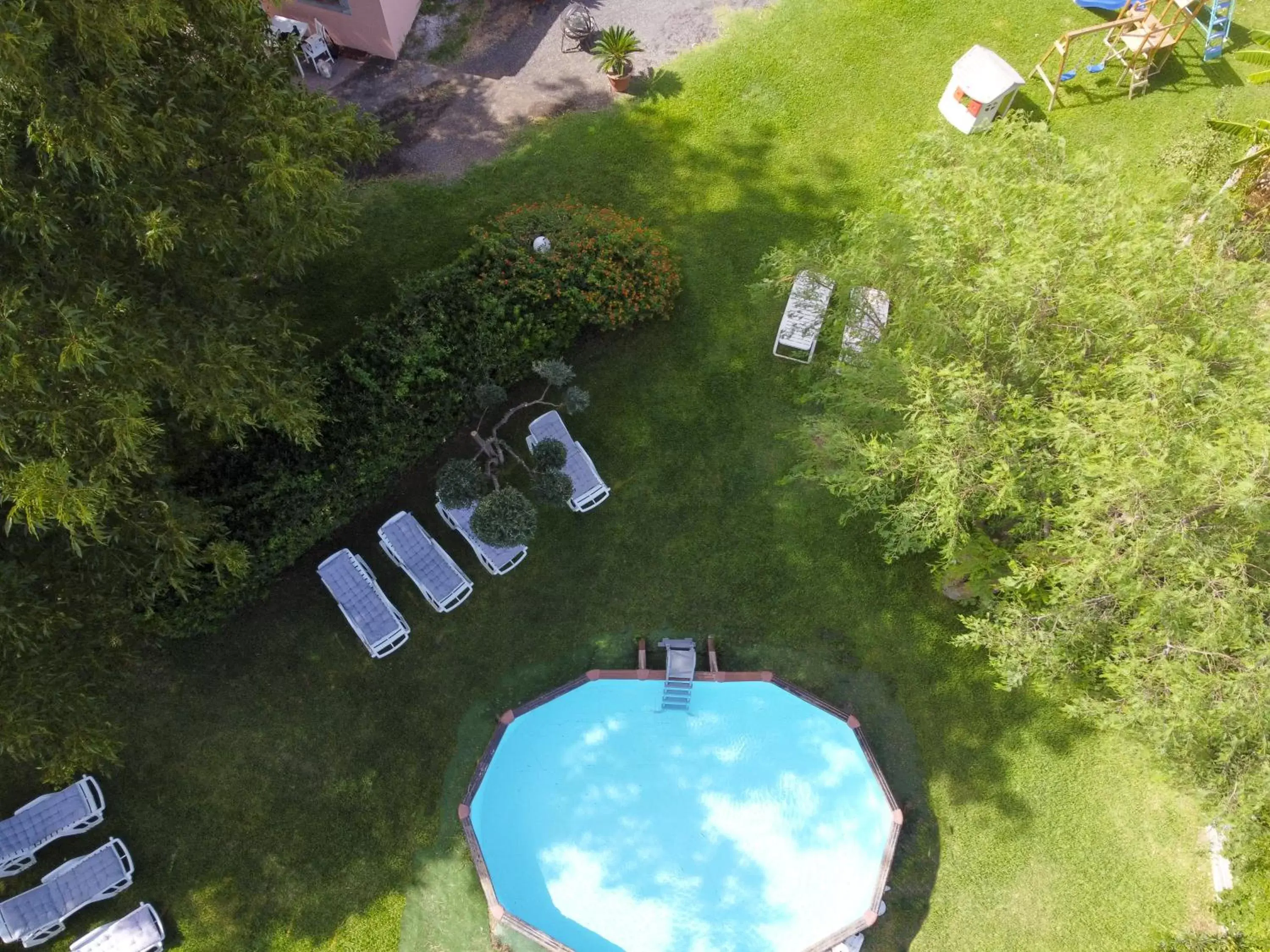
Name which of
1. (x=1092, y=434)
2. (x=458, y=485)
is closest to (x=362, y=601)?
(x=458, y=485)

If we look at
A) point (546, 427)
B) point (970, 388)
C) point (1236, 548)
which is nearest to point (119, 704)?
point (546, 427)

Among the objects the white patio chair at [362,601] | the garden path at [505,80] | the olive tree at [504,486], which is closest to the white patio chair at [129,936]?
the white patio chair at [362,601]

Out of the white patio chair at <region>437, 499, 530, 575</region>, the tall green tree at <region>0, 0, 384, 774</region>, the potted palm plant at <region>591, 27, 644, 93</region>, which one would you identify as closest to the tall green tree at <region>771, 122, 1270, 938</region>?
the white patio chair at <region>437, 499, 530, 575</region>

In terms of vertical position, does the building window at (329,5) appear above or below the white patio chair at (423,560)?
above

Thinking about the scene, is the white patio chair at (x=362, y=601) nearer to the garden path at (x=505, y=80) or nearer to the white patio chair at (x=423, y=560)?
the white patio chair at (x=423, y=560)

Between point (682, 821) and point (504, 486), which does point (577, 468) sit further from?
point (682, 821)

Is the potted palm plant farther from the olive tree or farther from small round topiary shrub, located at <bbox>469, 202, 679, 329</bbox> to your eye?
the olive tree
